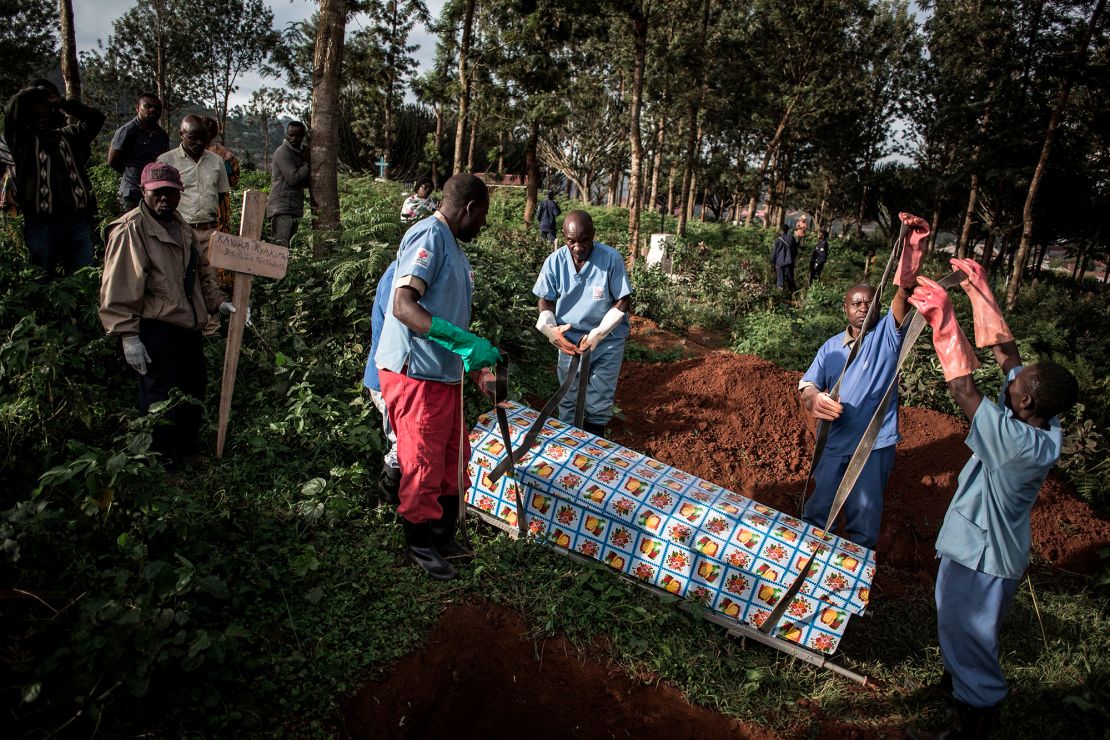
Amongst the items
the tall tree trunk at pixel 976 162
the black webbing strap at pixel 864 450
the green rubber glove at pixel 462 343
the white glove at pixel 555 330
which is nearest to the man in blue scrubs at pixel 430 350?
the green rubber glove at pixel 462 343

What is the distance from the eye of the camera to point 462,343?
2916 millimetres

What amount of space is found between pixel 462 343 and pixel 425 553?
3.83 ft

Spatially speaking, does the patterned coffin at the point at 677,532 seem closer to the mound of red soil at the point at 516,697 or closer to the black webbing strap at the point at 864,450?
the black webbing strap at the point at 864,450

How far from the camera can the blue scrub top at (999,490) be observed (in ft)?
8.16

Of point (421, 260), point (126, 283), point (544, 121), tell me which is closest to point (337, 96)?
point (126, 283)

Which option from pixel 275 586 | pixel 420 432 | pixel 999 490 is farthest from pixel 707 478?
pixel 275 586

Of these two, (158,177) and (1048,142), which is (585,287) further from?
(1048,142)

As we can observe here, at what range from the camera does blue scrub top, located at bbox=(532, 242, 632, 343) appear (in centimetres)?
437

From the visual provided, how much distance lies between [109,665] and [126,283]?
2.05 m

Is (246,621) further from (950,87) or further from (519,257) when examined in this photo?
(950,87)

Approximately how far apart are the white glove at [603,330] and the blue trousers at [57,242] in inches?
150

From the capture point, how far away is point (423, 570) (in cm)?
334

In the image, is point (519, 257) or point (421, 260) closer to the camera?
point (421, 260)

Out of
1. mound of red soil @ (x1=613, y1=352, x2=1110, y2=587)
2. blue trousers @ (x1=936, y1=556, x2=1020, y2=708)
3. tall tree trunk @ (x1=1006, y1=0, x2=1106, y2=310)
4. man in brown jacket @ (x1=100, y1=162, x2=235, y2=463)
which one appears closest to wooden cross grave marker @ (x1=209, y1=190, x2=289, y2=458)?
man in brown jacket @ (x1=100, y1=162, x2=235, y2=463)
